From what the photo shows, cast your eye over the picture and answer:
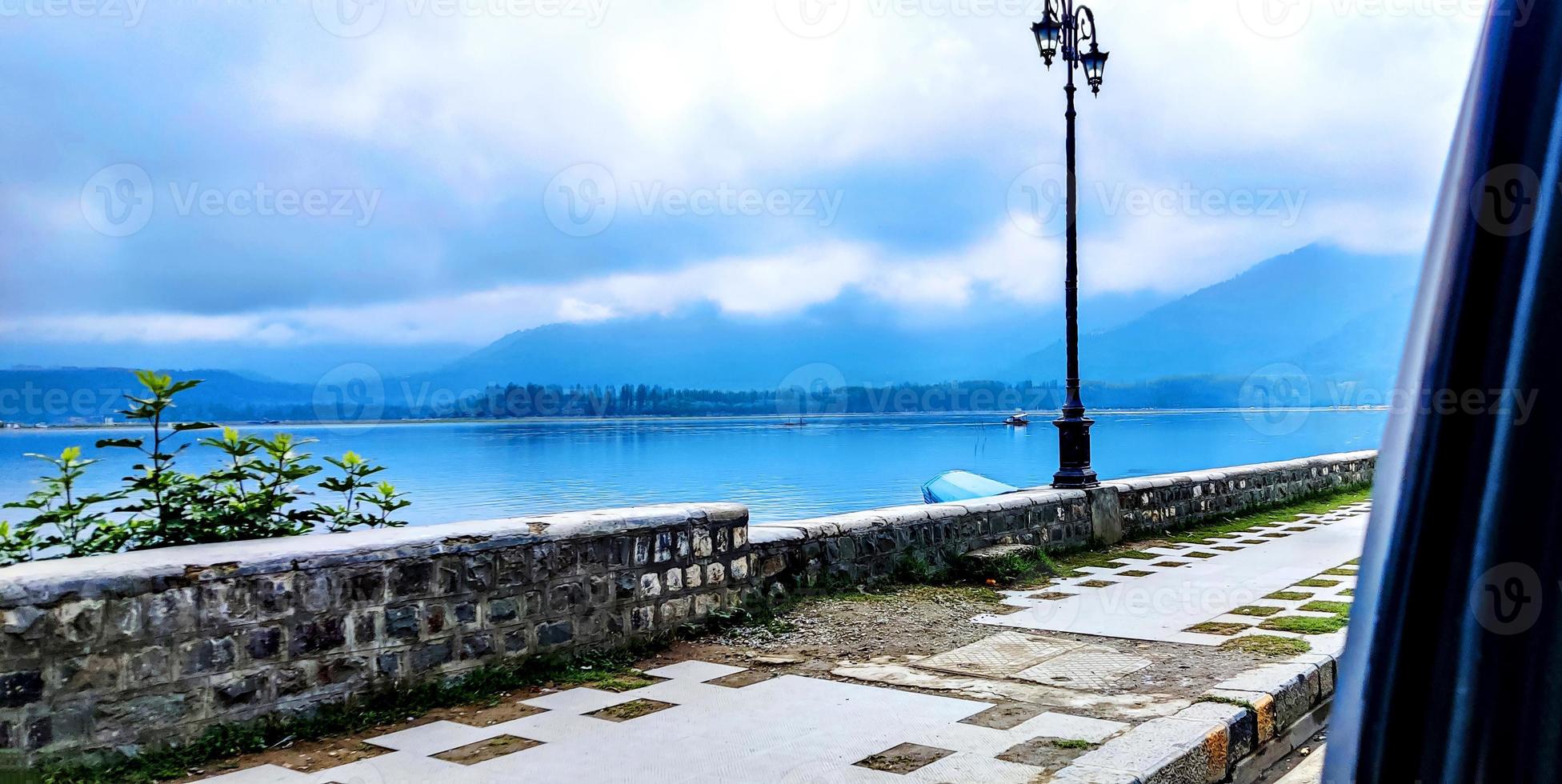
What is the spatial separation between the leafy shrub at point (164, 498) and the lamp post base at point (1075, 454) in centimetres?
708

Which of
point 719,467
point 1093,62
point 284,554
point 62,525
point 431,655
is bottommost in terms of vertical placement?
point 719,467

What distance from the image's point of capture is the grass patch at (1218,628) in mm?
5766

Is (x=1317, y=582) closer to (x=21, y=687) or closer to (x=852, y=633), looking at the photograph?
(x=852, y=633)

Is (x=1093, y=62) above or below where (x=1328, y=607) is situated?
above

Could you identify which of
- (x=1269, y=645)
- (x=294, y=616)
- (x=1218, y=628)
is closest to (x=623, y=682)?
(x=294, y=616)

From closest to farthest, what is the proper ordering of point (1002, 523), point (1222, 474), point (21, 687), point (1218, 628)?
point (21, 687)
point (1218, 628)
point (1002, 523)
point (1222, 474)

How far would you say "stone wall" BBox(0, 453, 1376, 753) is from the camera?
10.9ft

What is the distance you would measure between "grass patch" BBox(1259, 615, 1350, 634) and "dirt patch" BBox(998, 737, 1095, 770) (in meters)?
2.60

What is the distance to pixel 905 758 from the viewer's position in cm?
358

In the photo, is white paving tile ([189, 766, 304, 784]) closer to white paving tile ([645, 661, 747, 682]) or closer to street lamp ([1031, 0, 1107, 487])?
white paving tile ([645, 661, 747, 682])

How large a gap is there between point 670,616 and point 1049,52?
7.04m

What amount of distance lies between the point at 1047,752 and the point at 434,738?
2250 mm

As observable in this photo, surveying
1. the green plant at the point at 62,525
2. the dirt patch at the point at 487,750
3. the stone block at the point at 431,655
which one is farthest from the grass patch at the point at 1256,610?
the green plant at the point at 62,525

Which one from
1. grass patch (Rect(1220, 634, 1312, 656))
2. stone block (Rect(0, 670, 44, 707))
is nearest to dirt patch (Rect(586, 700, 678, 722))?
stone block (Rect(0, 670, 44, 707))
